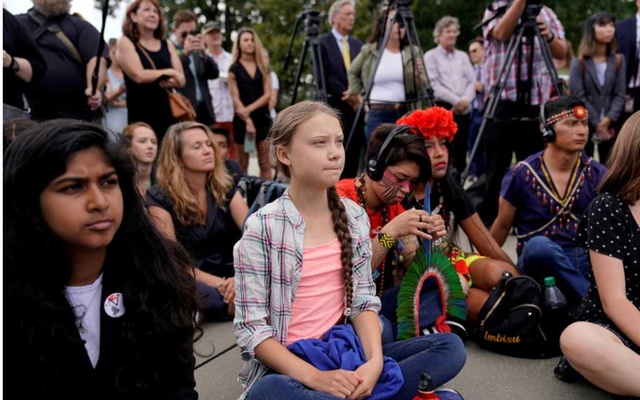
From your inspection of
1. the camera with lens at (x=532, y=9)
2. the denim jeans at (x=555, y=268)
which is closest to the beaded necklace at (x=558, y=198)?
the denim jeans at (x=555, y=268)

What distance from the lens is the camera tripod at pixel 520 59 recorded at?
4016 mm

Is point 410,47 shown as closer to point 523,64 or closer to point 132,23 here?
point 523,64

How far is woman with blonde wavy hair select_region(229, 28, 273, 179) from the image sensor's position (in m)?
5.80

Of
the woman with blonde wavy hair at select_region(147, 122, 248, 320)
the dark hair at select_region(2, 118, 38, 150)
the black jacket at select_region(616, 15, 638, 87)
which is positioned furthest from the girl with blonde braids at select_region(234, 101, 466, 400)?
the black jacket at select_region(616, 15, 638, 87)

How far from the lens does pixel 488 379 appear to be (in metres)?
2.50

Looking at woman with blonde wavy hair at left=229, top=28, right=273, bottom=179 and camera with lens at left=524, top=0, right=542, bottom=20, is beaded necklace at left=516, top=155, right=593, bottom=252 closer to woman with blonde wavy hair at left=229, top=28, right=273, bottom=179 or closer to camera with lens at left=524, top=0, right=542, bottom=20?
camera with lens at left=524, top=0, right=542, bottom=20

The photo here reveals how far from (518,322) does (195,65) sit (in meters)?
3.76

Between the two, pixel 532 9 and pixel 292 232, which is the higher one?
pixel 532 9

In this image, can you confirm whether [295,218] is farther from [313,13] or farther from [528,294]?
[313,13]

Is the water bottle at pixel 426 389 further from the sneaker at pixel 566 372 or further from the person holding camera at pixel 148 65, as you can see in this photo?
the person holding camera at pixel 148 65

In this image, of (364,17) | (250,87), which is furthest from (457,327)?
(364,17)

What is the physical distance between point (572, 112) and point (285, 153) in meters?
1.80

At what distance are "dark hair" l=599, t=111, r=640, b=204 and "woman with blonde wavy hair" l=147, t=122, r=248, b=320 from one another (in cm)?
178

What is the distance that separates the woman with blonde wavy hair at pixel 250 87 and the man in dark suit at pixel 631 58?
299 cm
